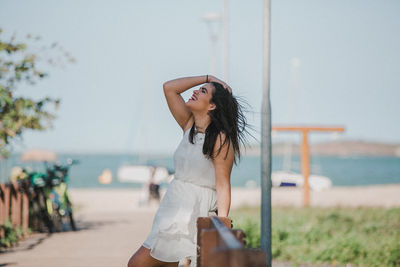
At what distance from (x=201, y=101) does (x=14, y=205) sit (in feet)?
23.8

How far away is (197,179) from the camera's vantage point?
4.26 meters

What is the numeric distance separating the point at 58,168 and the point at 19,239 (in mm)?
1854

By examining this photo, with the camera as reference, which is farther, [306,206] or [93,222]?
[306,206]

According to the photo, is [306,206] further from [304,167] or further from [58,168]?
[58,168]

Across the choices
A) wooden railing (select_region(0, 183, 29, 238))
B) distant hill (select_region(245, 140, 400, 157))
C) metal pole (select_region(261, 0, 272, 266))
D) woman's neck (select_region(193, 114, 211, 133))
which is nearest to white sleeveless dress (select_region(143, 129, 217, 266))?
woman's neck (select_region(193, 114, 211, 133))

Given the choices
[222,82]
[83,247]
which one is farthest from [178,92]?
[83,247]

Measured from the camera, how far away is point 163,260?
13.5ft

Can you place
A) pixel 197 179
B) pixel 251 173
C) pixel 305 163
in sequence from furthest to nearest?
pixel 251 173
pixel 305 163
pixel 197 179

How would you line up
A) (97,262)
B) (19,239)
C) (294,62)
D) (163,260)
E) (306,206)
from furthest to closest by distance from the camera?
(294,62) < (306,206) < (19,239) < (97,262) < (163,260)

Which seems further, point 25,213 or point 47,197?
point 47,197

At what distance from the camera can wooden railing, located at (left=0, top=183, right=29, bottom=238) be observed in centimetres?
1024

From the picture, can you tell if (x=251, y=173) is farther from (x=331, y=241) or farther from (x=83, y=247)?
(x=331, y=241)

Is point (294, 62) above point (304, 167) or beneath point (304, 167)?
above

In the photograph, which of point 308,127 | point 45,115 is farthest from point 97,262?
point 308,127
